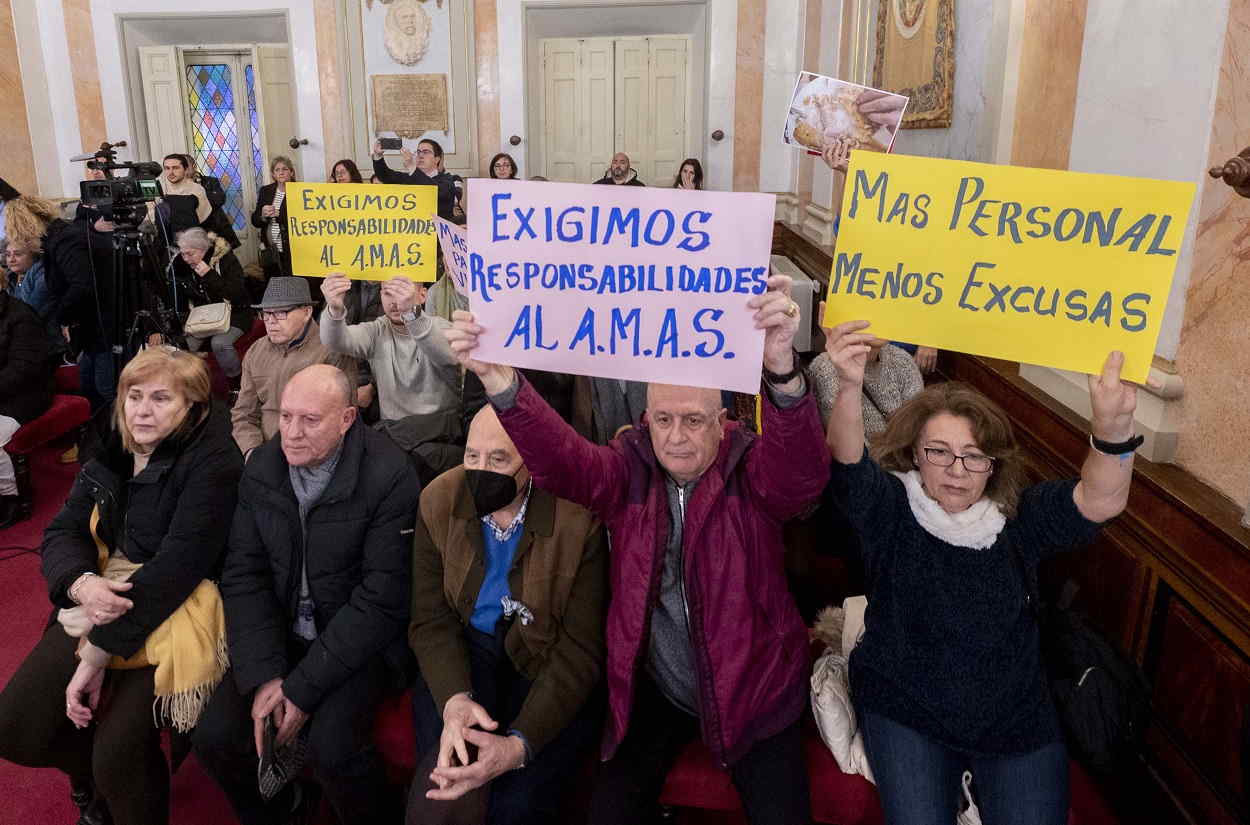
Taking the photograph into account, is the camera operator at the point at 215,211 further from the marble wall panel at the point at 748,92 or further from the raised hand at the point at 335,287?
the marble wall panel at the point at 748,92

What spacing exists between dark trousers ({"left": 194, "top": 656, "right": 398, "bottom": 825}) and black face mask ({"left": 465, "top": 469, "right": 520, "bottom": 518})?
0.55m

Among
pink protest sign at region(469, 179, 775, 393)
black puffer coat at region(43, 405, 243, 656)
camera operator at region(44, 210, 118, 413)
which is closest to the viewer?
pink protest sign at region(469, 179, 775, 393)

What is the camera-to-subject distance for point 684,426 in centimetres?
191

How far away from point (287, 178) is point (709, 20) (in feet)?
13.9

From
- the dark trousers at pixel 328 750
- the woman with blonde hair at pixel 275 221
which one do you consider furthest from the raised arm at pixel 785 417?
the woman with blonde hair at pixel 275 221

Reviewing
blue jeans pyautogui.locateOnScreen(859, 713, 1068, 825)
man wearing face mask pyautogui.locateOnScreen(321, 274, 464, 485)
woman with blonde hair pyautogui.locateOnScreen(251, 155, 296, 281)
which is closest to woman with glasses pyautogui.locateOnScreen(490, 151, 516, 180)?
woman with blonde hair pyautogui.locateOnScreen(251, 155, 296, 281)

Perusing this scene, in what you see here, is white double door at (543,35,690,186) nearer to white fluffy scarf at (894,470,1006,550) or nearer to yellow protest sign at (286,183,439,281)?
yellow protest sign at (286,183,439,281)

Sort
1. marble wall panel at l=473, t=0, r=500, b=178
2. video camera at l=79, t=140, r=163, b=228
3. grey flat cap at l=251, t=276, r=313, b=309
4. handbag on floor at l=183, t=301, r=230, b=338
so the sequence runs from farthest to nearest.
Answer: marble wall panel at l=473, t=0, r=500, b=178, handbag on floor at l=183, t=301, r=230, b=338, video camera at l=79, t=140, r=163, b=228, grey flat cap at l=251, t=276, r=313, b=309

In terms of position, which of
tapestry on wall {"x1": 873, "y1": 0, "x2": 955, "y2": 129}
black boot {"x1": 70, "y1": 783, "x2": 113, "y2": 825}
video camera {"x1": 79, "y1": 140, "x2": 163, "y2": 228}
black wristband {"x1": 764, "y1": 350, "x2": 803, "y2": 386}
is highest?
tapestry on wall {"x1": 873, "y1": 0, "x2": 955, "y2": 129}

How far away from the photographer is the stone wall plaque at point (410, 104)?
9109 millimetres

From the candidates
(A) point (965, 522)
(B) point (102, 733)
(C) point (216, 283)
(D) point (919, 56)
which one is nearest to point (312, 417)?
(B) point (102, 733)

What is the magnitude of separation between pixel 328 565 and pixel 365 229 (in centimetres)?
127

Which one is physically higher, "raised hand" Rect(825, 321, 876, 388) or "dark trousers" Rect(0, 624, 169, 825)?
"raised hand" Rect(825, 321, 876, 388)

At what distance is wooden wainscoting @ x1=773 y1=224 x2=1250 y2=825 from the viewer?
1.78 meters
